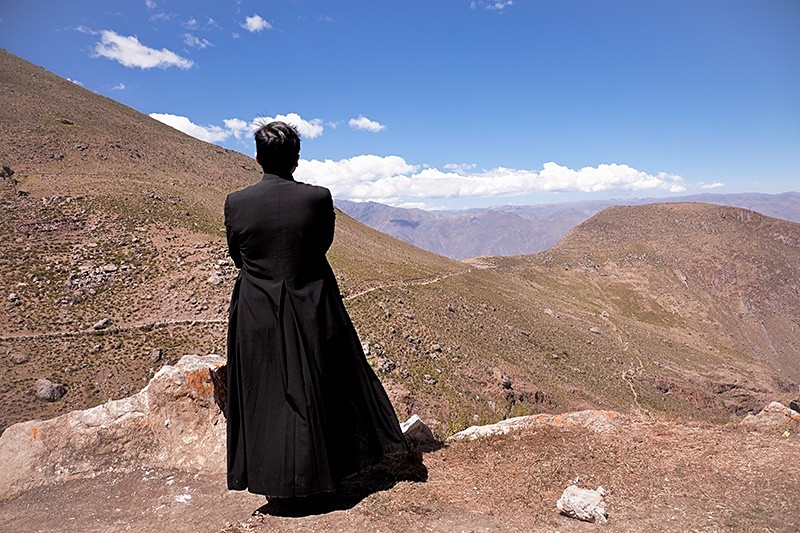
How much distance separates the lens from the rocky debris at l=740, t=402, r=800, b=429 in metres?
7.71

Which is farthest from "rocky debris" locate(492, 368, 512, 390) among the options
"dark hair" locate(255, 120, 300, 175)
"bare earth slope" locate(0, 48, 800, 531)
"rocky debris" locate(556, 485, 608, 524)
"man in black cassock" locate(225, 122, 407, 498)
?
"dark hair" locate(255, 120, 300, 175)

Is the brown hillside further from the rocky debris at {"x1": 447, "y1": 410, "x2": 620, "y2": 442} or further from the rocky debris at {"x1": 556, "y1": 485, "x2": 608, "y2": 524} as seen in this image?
the rocky debris at {"x1": 556, "y1": 485, "x2": 608, "y2": 524}

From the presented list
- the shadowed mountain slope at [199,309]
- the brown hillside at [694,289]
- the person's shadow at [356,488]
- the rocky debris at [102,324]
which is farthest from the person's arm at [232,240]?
the brown hillside at [694,289]

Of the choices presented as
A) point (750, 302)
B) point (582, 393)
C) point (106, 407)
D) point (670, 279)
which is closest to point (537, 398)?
point (582, 393)

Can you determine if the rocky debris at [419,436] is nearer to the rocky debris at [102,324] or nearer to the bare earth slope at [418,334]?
the bare earth slope at [418,334]

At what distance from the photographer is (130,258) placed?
Result: 3681 centimetres

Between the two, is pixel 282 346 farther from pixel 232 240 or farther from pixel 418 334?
pixel 418 334

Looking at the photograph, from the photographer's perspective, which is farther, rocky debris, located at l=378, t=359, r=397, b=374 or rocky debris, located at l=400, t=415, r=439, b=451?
rocky debris, located at l=378, t=359, r=397, b=374

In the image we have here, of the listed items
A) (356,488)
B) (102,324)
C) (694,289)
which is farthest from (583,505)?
(694,289)

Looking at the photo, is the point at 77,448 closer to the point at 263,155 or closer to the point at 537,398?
the point at 263,155

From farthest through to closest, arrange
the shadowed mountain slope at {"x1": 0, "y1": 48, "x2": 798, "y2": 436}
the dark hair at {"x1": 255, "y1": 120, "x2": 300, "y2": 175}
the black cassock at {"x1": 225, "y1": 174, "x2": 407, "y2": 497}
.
Answer: the shadowed mountain slope at {"x1": 0, "y1": 48, "x2": 798, "y2": 436}, the dark hair at {"x1": 255, "y1": 120, "x2": 300, "y2": 175}, the black cassock at {"x1": 225, "y1": 174, "x2": 407, "y2": 497}

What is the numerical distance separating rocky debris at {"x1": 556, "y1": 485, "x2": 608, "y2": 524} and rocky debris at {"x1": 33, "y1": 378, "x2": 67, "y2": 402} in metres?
27.8

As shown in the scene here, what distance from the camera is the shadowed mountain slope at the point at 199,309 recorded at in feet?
91.1

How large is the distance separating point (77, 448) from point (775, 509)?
380 inches
